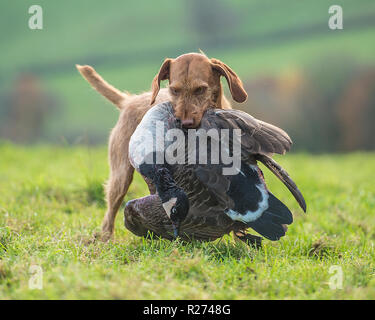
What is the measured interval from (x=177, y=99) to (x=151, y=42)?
15.7 metres

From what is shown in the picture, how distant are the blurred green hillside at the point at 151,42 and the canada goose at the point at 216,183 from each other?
11.5 metres

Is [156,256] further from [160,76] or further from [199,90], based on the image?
[160,76]

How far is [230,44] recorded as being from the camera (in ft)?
58.9

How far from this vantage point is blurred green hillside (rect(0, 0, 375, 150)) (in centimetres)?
1562

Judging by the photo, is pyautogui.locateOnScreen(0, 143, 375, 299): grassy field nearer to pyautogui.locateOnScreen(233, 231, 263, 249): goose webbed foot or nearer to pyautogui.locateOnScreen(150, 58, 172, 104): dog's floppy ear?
pyautogui.locateOnScreen(233, 231, 263, 249): goose webbed foot

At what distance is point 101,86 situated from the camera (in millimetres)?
4941

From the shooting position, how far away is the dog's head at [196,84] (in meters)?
3.63

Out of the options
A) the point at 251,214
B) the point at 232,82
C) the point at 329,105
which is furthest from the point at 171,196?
A: the point at 329,105

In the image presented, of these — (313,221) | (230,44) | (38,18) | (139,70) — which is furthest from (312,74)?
(38,18)

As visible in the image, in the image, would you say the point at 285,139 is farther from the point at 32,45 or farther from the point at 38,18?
the point at 32,45

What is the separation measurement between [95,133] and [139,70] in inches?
143

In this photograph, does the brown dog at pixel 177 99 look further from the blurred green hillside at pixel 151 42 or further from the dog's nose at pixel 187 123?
the blurred green hillside at pixel 151 42

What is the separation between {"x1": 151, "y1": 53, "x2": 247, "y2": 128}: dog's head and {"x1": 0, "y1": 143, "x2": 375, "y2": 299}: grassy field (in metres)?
1.05

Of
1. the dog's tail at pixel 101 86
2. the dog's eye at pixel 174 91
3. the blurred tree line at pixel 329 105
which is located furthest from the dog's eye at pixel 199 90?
the blurred tree line at pixel 329 105
